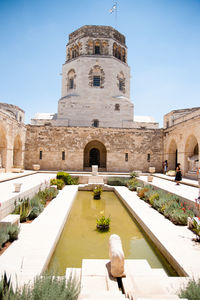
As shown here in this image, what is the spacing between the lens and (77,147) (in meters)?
18.0

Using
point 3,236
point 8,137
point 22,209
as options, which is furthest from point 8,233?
point 8,137

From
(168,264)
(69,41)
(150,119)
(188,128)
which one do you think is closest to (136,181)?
(188,128)

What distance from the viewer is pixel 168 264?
4.02 m

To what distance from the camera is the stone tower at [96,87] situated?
2036cm

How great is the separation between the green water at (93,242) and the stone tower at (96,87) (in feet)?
45.8

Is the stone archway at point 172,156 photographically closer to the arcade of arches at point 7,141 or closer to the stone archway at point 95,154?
the stone archway at point 95,154

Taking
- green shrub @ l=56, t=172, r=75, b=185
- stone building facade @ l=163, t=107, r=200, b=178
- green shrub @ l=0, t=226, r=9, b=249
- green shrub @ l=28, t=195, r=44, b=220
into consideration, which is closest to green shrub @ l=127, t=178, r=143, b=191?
green shrub @ l=56, t=172, r=75, b=185

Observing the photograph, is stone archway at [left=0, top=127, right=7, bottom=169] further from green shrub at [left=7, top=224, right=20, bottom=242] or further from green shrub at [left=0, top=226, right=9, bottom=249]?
green shrub at [left=0, top=226, right=9, bottom=249]

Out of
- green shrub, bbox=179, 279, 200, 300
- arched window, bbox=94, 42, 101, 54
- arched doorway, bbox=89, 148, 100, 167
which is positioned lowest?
green shrub, bbox=179, 279, 200, 300

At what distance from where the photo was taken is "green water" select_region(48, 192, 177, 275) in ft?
13.7

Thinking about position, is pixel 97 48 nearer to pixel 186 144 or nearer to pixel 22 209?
pixel 186 144

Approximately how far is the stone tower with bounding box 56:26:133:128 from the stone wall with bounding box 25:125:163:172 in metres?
2.64

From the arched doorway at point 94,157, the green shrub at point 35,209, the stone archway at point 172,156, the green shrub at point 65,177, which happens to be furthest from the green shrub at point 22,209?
the stone archway at point 172,156

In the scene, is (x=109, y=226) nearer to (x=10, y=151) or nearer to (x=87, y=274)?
(x=87, y=274)
